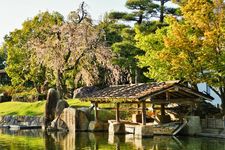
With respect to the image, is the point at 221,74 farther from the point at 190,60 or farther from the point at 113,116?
the point at 113,116

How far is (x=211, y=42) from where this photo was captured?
2800 cm

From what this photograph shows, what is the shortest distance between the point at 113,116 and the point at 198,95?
318 inches

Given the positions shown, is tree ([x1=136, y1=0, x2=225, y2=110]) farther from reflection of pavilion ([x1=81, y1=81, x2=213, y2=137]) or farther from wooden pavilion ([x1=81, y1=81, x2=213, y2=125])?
reflection of pavilion ([x1=81, y1=81, x2=213, y2=137])

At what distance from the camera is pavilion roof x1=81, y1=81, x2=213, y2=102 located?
28.3 metres

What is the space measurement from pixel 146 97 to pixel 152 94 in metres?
0.44

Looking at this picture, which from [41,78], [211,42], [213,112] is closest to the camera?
[211,42]

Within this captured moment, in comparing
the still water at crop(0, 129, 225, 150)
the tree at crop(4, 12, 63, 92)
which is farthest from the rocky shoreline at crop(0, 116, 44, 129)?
the tree at crop(4, 12, 63, 92)

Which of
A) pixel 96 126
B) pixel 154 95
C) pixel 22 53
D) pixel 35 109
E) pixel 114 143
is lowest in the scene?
pixel 114 143

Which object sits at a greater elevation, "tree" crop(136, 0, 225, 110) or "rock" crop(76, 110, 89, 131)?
"tree" crop(136, 0, 225, 110)

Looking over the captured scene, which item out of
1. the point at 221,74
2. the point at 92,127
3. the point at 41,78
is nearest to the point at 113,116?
the point at 92,127

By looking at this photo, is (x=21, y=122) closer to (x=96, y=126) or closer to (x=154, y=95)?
(x=96, y=126)

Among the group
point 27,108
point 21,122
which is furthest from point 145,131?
point 27,108

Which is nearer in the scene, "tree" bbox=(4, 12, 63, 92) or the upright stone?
the upright stone

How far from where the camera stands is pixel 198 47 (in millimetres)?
28766
